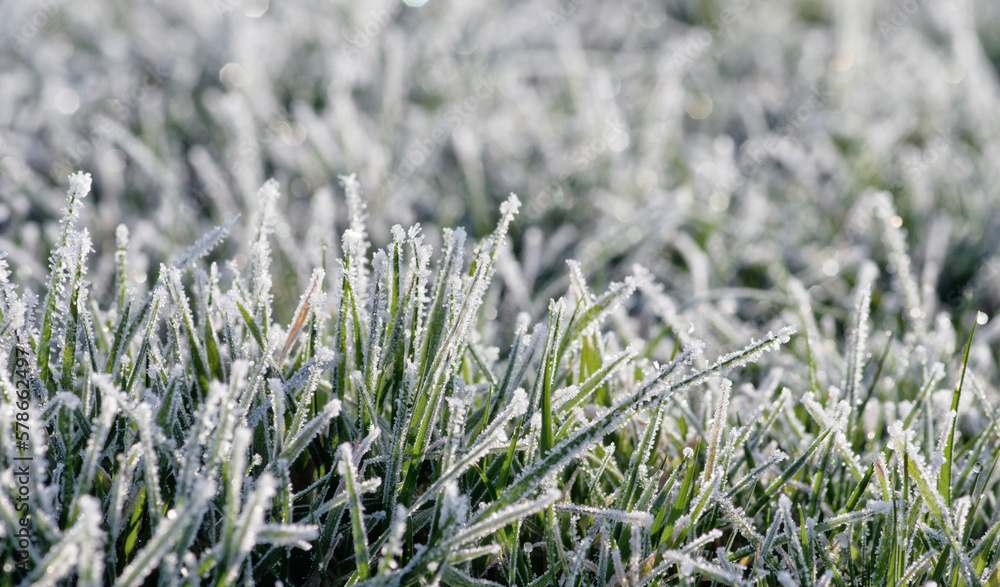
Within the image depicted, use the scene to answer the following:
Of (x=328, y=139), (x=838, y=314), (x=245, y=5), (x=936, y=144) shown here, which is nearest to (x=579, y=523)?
(x=838, y=314)

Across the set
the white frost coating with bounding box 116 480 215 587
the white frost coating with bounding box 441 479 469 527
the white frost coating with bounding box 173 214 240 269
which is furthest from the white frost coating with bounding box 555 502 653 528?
the white frost coating with bounding box 173 214 240 269

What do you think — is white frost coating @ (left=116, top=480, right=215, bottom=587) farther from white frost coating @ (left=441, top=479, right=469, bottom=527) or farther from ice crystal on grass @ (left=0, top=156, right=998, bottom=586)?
Answer: white frost coating @ (left=441, top=479, right=469, bottom=527)

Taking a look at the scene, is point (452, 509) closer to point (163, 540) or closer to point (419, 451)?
point (419, 451)

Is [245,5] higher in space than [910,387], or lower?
higher

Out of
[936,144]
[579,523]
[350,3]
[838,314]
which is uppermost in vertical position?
[350,3]

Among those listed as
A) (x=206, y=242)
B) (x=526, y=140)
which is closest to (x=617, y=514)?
(x=206, y=242)

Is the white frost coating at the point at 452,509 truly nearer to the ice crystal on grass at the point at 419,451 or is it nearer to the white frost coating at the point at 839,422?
the ice crystal on grass at the point at 419,451

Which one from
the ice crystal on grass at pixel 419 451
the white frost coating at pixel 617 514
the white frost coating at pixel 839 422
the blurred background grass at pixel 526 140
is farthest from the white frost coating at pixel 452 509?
→ the blurred background grass at pixel 526 140

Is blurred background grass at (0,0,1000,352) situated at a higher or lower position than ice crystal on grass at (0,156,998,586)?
higher

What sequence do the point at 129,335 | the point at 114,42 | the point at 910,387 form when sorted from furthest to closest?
the point at 114,42 < the point at 910,387 < the point at 129,335

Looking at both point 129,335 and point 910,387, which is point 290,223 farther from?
point 910,387

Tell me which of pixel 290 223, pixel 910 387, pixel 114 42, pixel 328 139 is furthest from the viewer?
pixel 114 42
